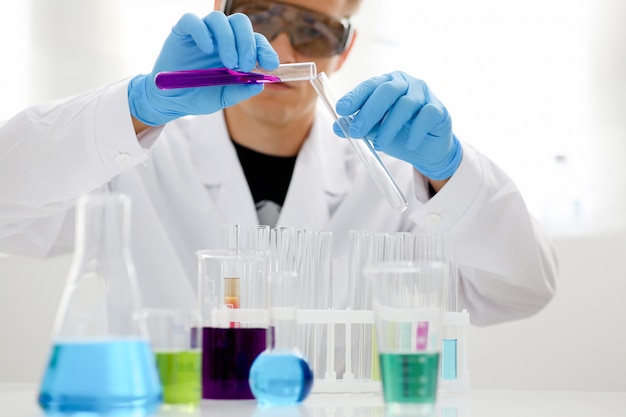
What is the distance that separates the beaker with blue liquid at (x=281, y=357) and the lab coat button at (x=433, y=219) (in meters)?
0.70

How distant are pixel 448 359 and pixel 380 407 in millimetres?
264

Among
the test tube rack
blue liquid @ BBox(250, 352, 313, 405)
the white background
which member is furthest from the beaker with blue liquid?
the white background

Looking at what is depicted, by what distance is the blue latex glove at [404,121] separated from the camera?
159 cm

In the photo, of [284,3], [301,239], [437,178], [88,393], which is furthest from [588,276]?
[88,393]

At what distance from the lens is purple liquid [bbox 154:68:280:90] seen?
4.69 feet

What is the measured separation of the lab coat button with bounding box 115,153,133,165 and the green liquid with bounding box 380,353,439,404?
88cm

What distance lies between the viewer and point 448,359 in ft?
4.71

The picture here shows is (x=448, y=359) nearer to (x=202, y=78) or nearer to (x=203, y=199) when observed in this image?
(x=202, y=78)

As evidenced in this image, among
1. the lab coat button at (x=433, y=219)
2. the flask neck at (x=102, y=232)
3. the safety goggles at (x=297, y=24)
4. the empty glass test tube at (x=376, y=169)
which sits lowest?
the flask neck at (x=102, y=232)

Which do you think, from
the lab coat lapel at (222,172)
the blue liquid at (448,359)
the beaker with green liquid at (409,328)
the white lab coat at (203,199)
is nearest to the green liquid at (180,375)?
the beaker with green liquid at (409,328)

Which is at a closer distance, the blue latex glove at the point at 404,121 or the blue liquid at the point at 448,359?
the blue liquid at the point at 448,359

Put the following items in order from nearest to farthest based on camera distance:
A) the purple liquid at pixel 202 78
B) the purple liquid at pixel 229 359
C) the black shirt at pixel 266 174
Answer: the purple liquid at pixel 229 359 < the purple liquid at pixel 202 78 < the black shirt at pixel 266 174

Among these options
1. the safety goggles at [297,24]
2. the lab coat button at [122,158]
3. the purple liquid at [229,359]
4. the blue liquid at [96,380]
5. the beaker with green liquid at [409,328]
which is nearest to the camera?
the blue liquid at [96,380]

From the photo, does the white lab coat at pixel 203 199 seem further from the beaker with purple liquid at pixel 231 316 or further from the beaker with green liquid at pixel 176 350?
the beaker with green liquid at pixel 176 350
